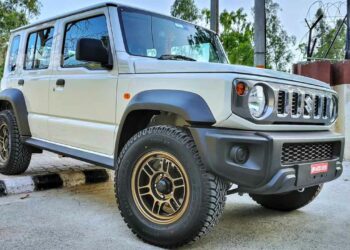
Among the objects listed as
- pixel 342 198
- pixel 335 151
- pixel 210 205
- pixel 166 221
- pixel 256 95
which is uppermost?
pixel 256 95

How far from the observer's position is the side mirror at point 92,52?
344 centimetres

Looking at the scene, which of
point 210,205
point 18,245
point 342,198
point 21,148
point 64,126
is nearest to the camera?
point 210,205

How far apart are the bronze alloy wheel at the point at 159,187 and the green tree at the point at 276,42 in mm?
12839

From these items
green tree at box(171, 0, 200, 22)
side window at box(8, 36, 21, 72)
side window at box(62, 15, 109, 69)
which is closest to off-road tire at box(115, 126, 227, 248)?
side window at box(62, 15, 109, 69)

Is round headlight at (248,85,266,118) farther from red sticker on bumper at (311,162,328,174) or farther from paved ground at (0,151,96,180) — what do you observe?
paved ground at (0,151,96,180)

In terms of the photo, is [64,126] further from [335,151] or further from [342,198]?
[342,198]

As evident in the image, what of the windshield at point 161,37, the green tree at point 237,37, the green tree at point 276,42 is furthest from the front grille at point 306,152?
the green tree at point 276,42

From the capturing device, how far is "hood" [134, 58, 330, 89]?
2.81 meters

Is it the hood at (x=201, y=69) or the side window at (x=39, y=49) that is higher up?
the side window at (x=39, y=49)

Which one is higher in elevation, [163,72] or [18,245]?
[163,72]

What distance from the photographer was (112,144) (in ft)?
11.9

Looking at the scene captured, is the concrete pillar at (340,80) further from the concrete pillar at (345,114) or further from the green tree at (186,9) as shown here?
the green tree at (186,9)

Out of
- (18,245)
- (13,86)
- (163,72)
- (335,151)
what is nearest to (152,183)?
(163,72)

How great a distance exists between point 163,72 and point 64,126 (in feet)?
4.92
